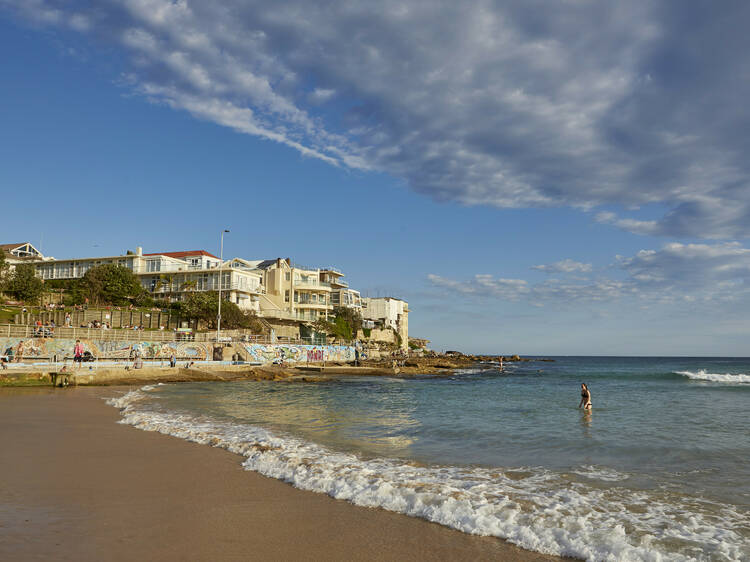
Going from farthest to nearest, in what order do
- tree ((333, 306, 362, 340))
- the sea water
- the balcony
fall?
1. tree ((333, 306, 362, 340))
2. the balcony
3. the sea water

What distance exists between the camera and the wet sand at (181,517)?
219 inches

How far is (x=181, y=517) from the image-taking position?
6.67 m

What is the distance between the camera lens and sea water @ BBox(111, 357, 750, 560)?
21.5 feet

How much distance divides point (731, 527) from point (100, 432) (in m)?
14.1

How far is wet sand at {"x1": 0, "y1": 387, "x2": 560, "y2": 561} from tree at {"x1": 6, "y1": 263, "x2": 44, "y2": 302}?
52.9 metres

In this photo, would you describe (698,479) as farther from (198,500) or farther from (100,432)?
(100,432)

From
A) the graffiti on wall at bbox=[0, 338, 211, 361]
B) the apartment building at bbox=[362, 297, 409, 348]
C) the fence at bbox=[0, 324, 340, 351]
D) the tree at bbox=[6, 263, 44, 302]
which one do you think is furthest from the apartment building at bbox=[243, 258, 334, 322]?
the apartment building at bbox=[362, 297, 409, 348]

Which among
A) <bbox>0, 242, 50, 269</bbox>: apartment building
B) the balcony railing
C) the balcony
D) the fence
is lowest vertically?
the fence

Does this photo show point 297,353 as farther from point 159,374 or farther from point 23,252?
point 23,252

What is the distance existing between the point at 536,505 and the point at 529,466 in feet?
10.6

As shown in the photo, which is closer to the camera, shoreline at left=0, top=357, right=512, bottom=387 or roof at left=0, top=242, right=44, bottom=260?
shoreline at left=0, top=357, right=512, bottom=387

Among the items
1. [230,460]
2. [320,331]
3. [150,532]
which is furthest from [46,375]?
[320,331]

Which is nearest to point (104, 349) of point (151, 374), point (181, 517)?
point (151, 374)

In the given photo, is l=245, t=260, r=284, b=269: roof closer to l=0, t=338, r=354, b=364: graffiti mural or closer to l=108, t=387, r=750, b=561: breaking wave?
l=0, t=338, r=354, b=364: graffiti mural
